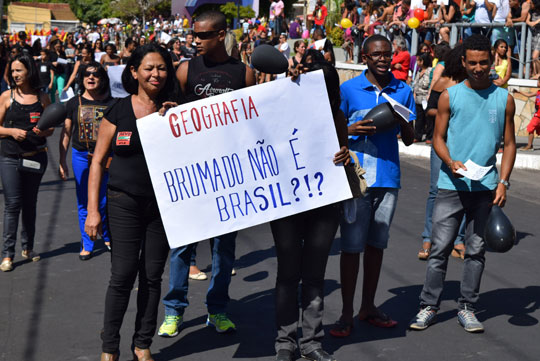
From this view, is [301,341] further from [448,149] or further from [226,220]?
[448,149]

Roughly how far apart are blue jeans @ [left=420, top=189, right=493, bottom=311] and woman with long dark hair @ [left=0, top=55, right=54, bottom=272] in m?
3.52

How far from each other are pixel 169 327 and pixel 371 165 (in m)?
1.70

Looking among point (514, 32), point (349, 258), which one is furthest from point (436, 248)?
point (514, 32)

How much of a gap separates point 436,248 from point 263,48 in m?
1.89

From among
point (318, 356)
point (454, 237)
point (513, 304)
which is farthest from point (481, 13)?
point (318, 356)

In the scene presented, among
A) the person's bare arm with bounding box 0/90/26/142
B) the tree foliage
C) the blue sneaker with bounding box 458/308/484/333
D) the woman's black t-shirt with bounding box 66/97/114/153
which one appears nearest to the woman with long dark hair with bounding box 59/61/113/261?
the woman's black t-shirt with bounding box 66/97/114/153

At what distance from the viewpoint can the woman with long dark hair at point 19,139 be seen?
22.8 ft

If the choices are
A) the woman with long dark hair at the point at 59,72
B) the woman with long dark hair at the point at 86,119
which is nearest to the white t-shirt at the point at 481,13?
the woman with long dark hair at the point at 59,72

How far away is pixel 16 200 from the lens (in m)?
7.09

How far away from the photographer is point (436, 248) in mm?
5359

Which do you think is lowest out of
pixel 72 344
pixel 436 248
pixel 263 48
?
pixel 72 344

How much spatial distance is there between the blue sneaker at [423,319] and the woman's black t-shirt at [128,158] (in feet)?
6.74

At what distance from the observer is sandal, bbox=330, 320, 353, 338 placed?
204 inches

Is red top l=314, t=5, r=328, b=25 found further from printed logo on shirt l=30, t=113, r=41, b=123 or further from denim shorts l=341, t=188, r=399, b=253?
denim shorts l=341, t=188, r=399, b=253
